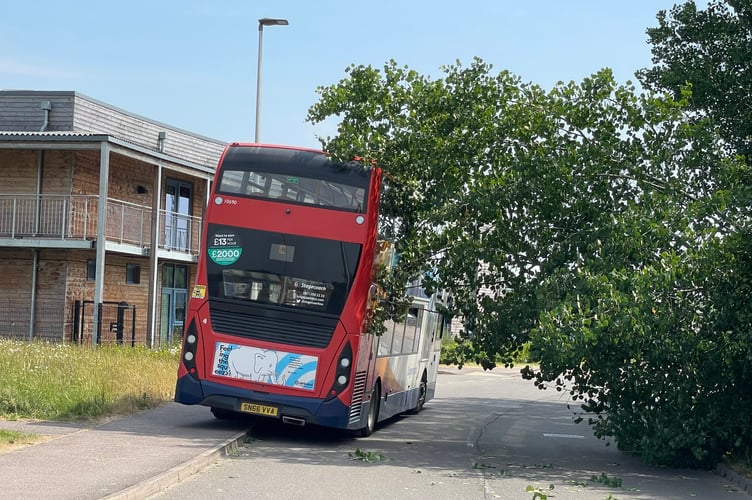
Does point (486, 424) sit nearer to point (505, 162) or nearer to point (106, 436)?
point (505, 162)

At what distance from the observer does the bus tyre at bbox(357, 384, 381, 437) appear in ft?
55.4

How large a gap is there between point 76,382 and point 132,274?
16808 millimetres

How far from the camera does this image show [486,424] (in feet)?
70.8

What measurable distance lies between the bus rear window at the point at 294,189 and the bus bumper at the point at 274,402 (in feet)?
9.06

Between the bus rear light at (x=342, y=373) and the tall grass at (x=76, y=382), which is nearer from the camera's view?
the bus rear light at (x=342, y=373)

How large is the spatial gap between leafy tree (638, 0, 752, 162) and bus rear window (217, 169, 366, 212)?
24.4 ft

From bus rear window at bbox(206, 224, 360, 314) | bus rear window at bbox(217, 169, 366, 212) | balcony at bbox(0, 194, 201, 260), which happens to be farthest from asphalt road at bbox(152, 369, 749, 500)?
balcony at bbox(0, 194, 201, 260)

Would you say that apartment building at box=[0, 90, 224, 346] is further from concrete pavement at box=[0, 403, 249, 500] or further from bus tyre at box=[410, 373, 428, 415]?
concrete pavement at box=[0, 403, 249, 500]

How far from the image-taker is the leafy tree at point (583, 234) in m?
13.6

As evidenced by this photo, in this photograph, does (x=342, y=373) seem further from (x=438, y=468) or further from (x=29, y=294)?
(x=29, y=294)

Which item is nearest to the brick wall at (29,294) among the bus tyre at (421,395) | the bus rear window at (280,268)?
the bus tyre at (421,395)

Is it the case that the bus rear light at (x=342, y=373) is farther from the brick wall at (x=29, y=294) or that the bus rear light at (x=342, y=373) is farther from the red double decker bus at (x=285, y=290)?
the brick wall at (x=29, y=294)

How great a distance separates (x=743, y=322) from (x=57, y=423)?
9.10 meters

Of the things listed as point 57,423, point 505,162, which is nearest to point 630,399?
point 505,162
